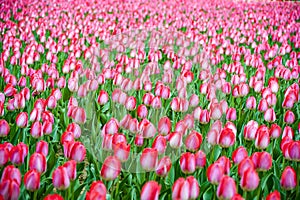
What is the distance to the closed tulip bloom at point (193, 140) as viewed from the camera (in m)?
2.03

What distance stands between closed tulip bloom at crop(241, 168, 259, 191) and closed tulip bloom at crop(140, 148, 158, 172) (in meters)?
0.40

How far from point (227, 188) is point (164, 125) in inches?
27.9

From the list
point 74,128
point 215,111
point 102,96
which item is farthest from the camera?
point 102,96

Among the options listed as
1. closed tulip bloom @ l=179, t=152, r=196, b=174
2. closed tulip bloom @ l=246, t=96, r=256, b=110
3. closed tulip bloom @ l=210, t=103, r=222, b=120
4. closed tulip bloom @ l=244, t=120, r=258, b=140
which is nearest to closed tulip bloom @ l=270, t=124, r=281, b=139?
closed tulip bloom @ l=244, t=120, r=258, b=140

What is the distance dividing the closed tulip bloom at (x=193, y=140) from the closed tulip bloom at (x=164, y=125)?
0.59ft

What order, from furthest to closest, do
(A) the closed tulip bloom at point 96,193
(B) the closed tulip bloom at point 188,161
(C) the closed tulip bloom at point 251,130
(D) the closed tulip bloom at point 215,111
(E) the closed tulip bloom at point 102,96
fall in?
(E) the closed tulip bloom at point 102,96 < (D) the closed tulip bloom at point 215,111 < (C) the closed tulip bloom at point 251,130 < (B) the closed tulip bloom at point 188,161 < (A) the closed tulip bloom at point 96,193

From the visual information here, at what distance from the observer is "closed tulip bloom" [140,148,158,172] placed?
1.78m

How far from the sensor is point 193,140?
204 cm

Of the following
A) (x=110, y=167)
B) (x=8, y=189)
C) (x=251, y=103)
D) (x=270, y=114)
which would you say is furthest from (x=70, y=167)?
(x=251, y=103)

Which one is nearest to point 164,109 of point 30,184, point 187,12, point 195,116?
point 195,116

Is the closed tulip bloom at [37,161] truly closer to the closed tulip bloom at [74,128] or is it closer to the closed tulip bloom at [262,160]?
the closed tulip bloom at [74,128]

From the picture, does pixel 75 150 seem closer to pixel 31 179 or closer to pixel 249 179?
pixel 31 179

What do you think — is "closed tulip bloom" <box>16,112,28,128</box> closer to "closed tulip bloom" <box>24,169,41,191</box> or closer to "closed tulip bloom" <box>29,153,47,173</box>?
"closed tulip bloom" <box>29,153,47,173</box>

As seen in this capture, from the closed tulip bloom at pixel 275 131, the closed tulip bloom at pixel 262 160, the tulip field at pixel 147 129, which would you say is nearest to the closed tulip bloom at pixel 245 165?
the tulip field at pixel 147 129
